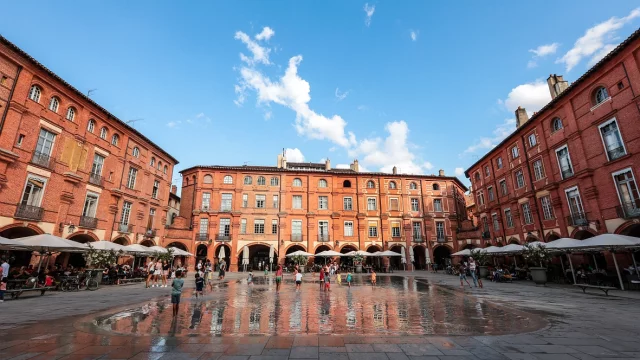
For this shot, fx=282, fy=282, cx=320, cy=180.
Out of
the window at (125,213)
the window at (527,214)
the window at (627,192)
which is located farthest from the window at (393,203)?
the window at (125,213)

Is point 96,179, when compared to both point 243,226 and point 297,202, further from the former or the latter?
point 297,202

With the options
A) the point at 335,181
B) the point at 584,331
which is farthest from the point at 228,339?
the point at 335,181

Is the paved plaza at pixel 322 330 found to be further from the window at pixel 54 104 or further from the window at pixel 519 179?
the window at pixel 519 179

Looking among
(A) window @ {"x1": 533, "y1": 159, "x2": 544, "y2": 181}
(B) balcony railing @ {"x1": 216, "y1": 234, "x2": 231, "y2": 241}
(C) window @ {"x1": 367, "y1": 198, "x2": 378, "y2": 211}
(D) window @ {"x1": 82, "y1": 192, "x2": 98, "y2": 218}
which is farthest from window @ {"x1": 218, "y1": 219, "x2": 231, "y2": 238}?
(A) window @ {"x1": 533, "y1": 159, "x2": 544, "y2": 181}

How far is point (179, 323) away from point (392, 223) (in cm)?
3037

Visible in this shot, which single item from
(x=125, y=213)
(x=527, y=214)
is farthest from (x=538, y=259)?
(x=125, y=213)

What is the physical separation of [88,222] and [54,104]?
27.4ft

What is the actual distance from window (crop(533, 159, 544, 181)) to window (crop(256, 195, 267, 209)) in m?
26.8

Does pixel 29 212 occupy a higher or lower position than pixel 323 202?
lower

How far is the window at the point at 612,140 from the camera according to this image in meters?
16.4

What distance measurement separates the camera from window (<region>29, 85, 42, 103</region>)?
17328 mm

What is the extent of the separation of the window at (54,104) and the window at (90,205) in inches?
240

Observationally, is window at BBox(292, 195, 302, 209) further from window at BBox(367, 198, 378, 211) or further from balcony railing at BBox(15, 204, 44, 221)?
balcony railing at BBox(15, 204, 44, 221)

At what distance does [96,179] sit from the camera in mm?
21500
